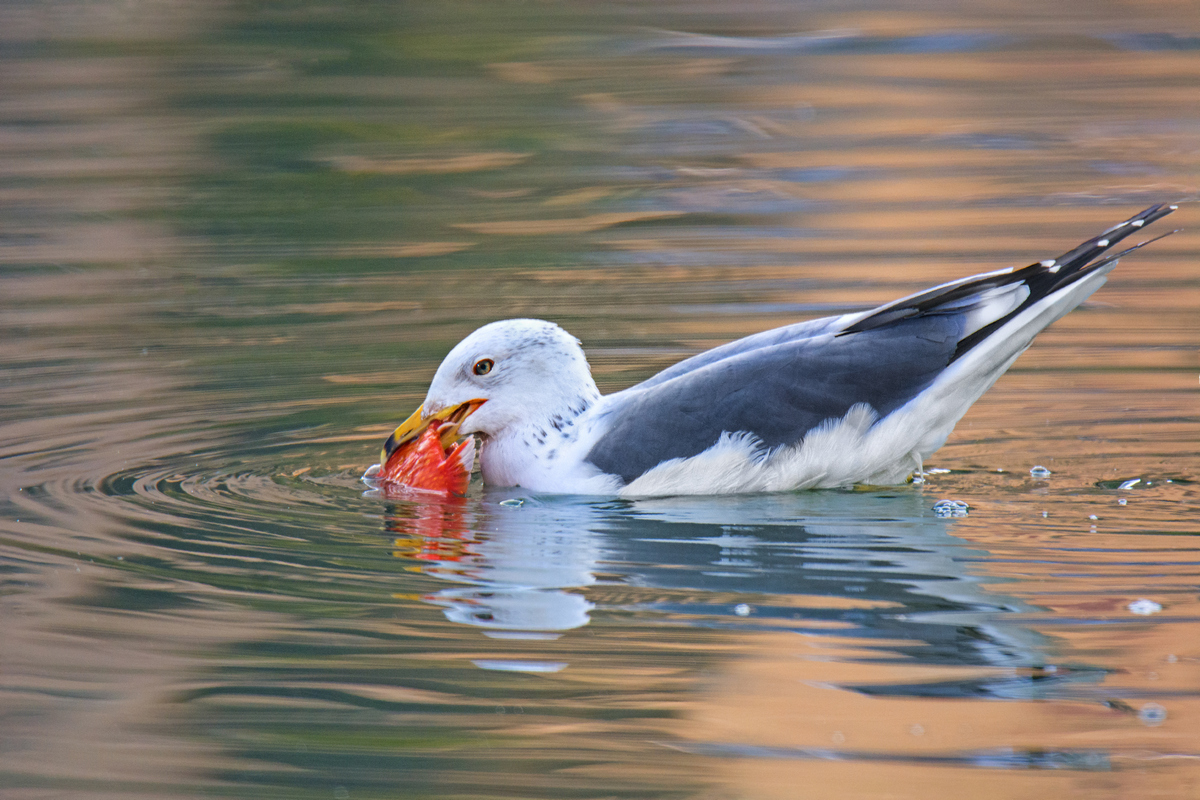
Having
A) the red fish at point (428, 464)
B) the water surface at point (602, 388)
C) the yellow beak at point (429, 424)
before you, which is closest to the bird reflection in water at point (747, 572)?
the water surface at point (602, 388)

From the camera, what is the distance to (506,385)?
7371 mm

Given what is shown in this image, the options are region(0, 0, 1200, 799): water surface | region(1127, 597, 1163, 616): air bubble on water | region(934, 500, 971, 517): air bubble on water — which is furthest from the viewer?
region(934, 500, 971, 517): air bubble on water

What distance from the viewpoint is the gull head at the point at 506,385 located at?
7.36 m

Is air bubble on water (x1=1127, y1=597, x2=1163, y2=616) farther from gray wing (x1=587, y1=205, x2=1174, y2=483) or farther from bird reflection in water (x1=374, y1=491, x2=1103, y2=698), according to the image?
gray wing (x1=587, y1=205, x2=1174, y2=483)

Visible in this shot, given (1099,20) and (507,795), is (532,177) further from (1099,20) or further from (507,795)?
(507,795)

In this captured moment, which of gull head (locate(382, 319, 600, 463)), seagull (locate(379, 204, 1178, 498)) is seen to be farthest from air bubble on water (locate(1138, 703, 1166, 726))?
gull head (locate(382, 319, 600, 463))

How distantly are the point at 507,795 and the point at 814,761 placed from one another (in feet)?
2.73

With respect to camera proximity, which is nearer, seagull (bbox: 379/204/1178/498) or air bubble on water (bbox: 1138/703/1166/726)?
air bubble on water (bbox: 1138/703/1166/726)

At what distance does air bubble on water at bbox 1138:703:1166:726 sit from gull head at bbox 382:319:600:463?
3119mm

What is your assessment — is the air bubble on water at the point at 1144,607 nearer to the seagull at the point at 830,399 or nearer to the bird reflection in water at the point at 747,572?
the bird reflection in water at the point at 747,572

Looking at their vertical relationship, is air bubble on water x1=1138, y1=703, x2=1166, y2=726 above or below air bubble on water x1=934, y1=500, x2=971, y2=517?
below

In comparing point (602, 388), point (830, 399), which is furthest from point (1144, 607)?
point (602, 388)

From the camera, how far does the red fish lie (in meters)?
7.36

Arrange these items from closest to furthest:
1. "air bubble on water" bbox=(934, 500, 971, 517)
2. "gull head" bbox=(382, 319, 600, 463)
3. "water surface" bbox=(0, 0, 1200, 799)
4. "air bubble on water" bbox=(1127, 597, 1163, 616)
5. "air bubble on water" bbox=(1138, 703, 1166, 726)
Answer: "air bubble on water" bbox=(1138, 703, 1166, 726), "water surface" bbox=(0, 0, 1200, 799), "air bubble on water" bbox=(1127, 597, 1163, 616), "air bubble on water" bbox=(934, 500, 971, 517), "gull head" bbox=(382, 319, 600, 463)
